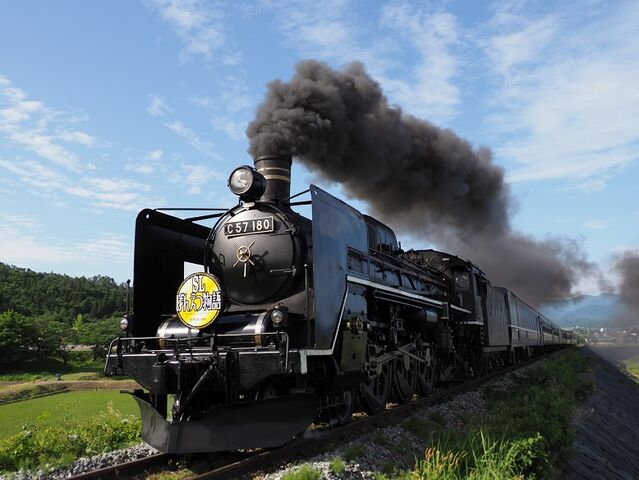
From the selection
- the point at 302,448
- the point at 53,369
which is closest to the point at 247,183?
the point at 302,448

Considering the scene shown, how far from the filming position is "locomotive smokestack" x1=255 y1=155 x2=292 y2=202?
7168mm

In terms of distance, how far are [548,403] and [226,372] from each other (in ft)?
20.6

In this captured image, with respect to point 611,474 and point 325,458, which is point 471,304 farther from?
point 325,458

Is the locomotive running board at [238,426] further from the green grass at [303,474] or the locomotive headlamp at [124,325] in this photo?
the locomotive headlamp at [124,325]

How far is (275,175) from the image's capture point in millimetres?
7273

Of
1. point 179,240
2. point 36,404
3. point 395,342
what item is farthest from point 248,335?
point 36,404

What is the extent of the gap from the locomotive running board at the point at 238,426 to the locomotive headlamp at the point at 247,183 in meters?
2.61

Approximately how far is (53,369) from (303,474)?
58.1 m

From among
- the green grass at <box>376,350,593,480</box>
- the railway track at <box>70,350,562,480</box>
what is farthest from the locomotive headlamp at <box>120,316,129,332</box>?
the green grass at <box>376,350,593,480</box>

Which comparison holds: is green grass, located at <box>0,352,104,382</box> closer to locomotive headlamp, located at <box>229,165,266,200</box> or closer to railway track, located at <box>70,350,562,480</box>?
locomotive headlamp, located at <box>229,165,266,200</box>

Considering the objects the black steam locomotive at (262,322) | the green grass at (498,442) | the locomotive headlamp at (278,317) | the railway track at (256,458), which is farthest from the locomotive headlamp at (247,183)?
the green grass at (498,442)

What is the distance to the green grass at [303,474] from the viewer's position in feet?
14.3

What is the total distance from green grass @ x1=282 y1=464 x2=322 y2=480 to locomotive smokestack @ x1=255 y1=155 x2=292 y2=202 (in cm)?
356

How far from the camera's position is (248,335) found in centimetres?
564
